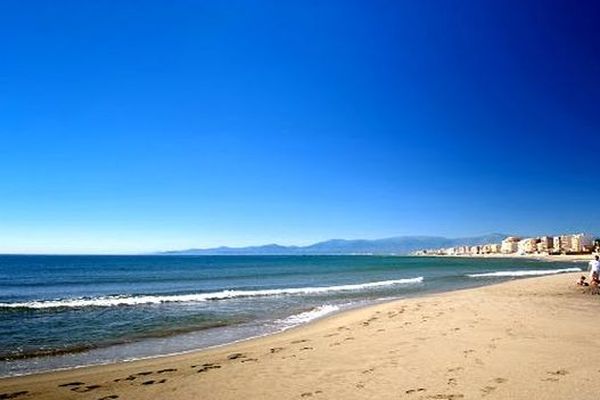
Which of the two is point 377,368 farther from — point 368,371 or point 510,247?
point 510,247

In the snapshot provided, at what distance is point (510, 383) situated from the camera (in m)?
7.02

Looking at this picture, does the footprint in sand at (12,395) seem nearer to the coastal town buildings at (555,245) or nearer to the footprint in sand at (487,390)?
the footprint in sand at (487,390)

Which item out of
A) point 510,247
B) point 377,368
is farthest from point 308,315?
point 510,247

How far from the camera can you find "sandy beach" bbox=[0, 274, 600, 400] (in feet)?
23.0

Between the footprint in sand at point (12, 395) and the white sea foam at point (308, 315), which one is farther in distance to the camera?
the white sea foam at point (308, 315)

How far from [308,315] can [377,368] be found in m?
10.8

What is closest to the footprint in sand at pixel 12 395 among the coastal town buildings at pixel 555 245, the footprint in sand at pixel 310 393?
the footprint in sand at pixel 310 393

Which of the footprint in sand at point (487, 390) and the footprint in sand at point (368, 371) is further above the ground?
the footprint in sand at point (487, 390)

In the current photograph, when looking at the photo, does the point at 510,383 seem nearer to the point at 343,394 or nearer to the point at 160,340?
the point at 343,394

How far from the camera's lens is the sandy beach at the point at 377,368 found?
7016 mm

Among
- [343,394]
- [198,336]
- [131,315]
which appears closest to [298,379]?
[343,394]

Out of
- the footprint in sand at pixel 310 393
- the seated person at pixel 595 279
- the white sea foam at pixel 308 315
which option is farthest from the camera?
the seated person at pixel 595 279

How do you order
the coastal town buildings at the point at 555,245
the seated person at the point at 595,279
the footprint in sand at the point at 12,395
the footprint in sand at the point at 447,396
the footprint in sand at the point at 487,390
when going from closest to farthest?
1. the footprint in sand at the point at 447,396
2. the footprint in sand at the point at 487,390
3. the footprint in sand at the point at 12,395
4. the seated person at the point at 595,279
5. the coastal town buildings at the point at 555,245

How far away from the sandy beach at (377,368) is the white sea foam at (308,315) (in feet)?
10.2
